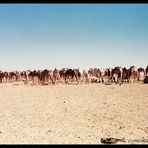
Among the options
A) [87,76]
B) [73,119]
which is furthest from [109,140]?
[87,76]

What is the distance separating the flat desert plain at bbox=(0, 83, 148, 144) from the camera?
10.1 metres

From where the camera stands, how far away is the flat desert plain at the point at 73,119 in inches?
396

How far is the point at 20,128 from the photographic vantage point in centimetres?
1121

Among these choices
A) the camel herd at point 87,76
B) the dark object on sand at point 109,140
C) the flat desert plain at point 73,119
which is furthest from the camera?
the camel herd at point 87,76

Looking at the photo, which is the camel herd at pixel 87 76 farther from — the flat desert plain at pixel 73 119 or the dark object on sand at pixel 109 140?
the dark object on sand at pixel 109 140

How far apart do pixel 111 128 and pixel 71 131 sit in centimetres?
154

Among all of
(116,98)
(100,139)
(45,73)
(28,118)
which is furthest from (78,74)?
(100,139)

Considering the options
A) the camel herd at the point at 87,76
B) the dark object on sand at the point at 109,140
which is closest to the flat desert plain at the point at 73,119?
the dark object on sand at the point at 109,140

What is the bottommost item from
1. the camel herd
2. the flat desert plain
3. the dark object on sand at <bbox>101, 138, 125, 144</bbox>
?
the dark object on sand at <bbox>101, 138, 125, 144</bbox>

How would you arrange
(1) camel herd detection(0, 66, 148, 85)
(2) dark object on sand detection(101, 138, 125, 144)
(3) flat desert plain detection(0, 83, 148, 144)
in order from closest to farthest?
(2) dark object on sand detection(101, 138, 125, 144), (3) flat desert plain detection(0, 83, 148, 144), (1) camel herd detection(0, 66, 148, 85)

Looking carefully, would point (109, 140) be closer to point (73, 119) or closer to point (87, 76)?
point (73, 119)

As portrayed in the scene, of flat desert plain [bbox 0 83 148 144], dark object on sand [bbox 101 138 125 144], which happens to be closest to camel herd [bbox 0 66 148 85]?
flat desert plain [bbox 0 83 148 144]

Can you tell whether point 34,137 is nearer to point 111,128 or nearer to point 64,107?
point 111,128

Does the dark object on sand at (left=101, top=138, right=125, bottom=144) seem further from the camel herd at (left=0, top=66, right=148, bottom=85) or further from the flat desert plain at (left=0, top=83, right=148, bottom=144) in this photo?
the camel herd at (left=0, top=66, right=148, bottom=85)
